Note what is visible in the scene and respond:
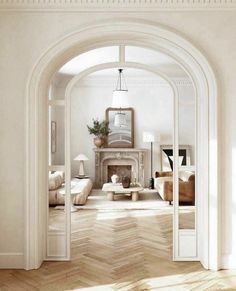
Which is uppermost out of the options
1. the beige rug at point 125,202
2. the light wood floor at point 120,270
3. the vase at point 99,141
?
the vase at point 99,141

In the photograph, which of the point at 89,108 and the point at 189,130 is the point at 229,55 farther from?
the point at 89,108

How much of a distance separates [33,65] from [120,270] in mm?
2488

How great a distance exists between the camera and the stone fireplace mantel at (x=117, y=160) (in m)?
10.4

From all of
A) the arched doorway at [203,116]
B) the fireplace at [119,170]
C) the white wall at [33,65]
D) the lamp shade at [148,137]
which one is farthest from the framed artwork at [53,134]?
the fireplace at [119,170]

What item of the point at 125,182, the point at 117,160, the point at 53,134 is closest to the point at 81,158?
the point at 117,160

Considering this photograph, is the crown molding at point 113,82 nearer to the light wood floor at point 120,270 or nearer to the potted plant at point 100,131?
the potted plant at point 100,131

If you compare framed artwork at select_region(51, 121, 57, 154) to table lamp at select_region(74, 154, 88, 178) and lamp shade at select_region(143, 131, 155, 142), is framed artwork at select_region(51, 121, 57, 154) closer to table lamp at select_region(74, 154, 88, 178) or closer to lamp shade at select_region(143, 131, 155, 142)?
table lamp at select_region(74, 154, 88, 178)

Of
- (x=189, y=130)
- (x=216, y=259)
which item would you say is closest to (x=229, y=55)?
(x=189, y=130)

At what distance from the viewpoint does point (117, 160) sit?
10578 millimetres

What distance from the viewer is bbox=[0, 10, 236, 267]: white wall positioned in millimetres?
4035

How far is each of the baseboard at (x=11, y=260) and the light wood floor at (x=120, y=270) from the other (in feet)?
0.28

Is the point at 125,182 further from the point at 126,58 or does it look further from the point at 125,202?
the point at 126,58

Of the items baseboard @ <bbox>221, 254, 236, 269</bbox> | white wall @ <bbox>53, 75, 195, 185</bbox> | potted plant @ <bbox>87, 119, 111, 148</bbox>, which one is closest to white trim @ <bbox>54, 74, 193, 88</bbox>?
white wall @ <bbox>53, 75, 195, 185</bbox>

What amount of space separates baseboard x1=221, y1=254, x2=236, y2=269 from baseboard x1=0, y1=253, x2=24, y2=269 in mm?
2245
